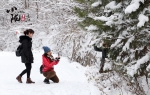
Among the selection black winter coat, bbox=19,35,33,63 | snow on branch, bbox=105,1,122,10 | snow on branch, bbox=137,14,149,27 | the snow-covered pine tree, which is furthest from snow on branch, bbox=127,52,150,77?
black winter coat, bbox=19,35,33,63

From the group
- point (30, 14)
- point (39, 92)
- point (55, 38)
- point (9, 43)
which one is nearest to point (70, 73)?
point (39, 92)

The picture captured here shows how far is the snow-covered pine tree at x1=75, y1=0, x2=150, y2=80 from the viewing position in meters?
5.40

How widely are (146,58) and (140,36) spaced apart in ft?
1.65

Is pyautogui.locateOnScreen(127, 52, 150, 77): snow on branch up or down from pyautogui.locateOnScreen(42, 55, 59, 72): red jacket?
up

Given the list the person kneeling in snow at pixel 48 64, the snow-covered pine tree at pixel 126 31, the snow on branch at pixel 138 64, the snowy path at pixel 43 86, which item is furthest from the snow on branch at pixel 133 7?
the person kneeling in snow at pixel 48 64

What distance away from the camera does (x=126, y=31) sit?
19.1 ft

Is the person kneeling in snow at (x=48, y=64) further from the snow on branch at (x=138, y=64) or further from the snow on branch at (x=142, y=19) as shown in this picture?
the snow on branch at (x=142, y=19)

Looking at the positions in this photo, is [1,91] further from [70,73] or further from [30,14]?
[30,14]

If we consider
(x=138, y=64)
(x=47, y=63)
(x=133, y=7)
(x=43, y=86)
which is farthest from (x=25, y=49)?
(x=133, y=7)

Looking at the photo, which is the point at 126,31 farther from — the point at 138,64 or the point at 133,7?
the point at 133,7

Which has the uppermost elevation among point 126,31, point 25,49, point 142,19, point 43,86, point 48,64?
point 142,19

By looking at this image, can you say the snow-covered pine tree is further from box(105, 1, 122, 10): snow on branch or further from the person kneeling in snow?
the person kneeling in snow

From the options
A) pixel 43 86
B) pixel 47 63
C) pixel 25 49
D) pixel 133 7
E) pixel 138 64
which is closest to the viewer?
pixel 133 7

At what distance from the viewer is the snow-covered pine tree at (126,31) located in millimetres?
5402
